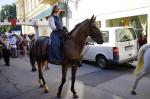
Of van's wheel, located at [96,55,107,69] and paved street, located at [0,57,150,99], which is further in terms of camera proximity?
van's wheel, located at [96,55,107,69]

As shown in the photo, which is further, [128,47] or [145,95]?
[128,47]

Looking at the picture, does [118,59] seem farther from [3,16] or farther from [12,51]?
[3,16]

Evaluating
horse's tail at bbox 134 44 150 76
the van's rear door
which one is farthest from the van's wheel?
horse's tail at bbox 134 44 150 76

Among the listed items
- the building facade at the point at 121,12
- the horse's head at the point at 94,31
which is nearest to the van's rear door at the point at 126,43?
the horse's head at the point at 94,31

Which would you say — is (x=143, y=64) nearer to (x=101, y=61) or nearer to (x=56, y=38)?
(x=56, y=38)

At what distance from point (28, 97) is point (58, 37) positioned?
6.32 feet

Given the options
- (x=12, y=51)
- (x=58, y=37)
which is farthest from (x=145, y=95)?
(x=12, y=51)

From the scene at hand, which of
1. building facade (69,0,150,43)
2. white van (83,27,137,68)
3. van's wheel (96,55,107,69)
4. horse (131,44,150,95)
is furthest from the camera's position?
building facade (69,0,150,43)

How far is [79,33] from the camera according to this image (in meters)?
6.23

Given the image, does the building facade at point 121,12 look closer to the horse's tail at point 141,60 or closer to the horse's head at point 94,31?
the horse's tail at point 141,60

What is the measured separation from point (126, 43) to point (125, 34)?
1.44ft

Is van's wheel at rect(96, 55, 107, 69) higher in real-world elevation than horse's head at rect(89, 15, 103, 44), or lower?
lower

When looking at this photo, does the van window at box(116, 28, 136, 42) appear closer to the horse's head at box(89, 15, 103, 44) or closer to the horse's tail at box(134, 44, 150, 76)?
the horse's tail at box(134, 44, 150, 76)

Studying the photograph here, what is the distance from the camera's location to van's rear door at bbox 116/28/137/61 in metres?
9.84
